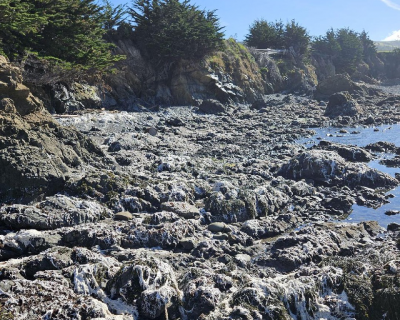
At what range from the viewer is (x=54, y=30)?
25.2 metres

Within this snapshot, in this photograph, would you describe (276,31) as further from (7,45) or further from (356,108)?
(7,45)

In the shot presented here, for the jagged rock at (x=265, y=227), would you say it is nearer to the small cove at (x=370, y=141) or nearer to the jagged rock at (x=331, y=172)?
the small cove at (x=370, y=141)

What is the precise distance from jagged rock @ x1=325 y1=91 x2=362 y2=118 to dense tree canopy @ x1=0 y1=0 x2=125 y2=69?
26741 mm

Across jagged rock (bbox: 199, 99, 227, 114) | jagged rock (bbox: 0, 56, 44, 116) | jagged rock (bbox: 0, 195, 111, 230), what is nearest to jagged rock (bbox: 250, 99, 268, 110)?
jagged rock (bbox: 199, 99, 227, 114)

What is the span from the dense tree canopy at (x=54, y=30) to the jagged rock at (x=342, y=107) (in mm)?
26741

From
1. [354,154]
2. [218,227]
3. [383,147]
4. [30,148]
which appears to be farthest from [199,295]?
[383,147]

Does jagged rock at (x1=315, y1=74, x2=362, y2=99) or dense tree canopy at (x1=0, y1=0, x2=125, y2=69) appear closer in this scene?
dense tree canopy at (x1=0, y1=0, x2=125, y2=69)

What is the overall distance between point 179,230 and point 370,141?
24.3m

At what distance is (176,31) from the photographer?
43.1 m

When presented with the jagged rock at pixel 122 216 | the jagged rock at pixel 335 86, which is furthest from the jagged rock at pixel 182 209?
the jagged rock at pixel 335 86

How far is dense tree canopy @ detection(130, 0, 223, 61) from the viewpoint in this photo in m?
43.1

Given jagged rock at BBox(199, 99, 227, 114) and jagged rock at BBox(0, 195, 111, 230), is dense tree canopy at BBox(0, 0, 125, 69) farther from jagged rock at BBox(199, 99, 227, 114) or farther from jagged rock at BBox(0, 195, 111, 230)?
jagged rock at BBox(199, 99, 227, 114)

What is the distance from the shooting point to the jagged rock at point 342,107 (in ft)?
143

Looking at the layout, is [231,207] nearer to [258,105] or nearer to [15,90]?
[15,90]
